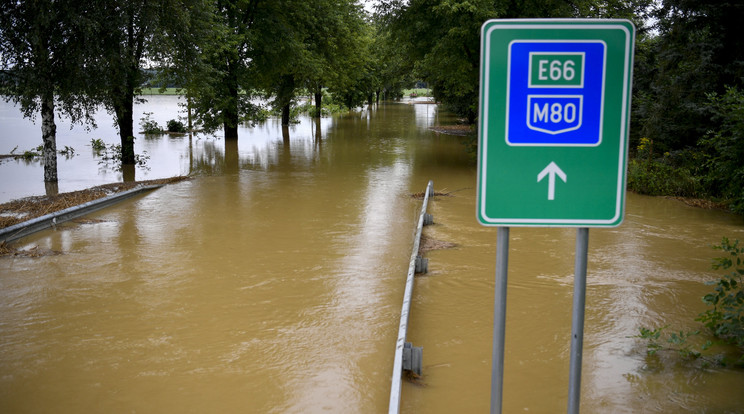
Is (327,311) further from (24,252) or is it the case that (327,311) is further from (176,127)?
(176,127)

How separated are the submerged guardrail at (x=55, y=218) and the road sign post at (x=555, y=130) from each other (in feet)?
32.1

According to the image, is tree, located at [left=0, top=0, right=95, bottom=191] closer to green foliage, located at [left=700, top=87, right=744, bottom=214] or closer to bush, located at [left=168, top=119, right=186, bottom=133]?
green foliage, located at [left=700, top=87, right=744, bottom=214]

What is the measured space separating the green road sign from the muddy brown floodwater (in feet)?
10.8

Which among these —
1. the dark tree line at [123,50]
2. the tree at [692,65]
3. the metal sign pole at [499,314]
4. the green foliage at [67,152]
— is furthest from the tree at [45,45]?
the tree at [692,65]

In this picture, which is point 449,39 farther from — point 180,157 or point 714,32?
point 180,157

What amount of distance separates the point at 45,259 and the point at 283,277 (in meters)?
3.66

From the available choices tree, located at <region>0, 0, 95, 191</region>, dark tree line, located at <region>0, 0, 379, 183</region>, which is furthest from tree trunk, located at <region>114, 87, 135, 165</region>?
tree, located at <region>0, 0, 95, 191</region>

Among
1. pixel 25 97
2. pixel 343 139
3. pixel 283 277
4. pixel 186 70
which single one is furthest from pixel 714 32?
pixel 343 139

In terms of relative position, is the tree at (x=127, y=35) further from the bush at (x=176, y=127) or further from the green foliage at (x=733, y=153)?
the bush at (x=176, y=127)

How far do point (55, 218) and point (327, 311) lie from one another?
6724 millimetres

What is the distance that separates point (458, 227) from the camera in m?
11.4

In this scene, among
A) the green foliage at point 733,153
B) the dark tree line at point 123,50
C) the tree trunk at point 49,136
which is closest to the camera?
the green foliage at point 733,153

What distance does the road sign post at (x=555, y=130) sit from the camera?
210 centimetres

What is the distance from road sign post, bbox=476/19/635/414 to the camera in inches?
82.6
